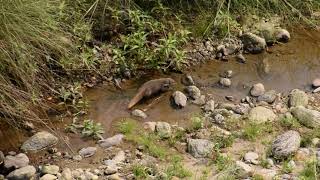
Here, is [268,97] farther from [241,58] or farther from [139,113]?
[139,113]

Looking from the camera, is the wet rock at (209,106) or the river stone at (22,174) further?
the wet rock at (209,106)

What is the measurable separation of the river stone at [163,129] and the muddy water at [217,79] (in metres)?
0.16

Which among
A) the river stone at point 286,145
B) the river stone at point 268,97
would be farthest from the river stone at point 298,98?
the river stone at point 286,145

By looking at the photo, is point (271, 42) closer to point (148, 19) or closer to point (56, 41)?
point (148, 19)

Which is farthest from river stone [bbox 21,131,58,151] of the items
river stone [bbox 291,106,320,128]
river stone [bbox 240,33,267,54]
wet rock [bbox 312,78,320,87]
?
wet rock [bbox 312,78,320,87]

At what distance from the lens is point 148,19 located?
17.4 feet

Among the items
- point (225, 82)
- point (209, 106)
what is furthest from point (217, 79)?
point (209, 106)

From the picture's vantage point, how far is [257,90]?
504 centimetres

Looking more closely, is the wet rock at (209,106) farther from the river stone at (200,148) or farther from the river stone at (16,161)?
the river stone at (16,161)

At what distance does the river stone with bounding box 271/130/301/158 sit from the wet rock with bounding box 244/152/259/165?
0.13 m

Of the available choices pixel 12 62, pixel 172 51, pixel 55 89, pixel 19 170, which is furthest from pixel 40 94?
pixel 172 51

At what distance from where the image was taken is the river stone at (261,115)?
458 centimetres

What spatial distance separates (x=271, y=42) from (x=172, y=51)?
1.22 meters

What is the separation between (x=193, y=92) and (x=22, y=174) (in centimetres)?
172
